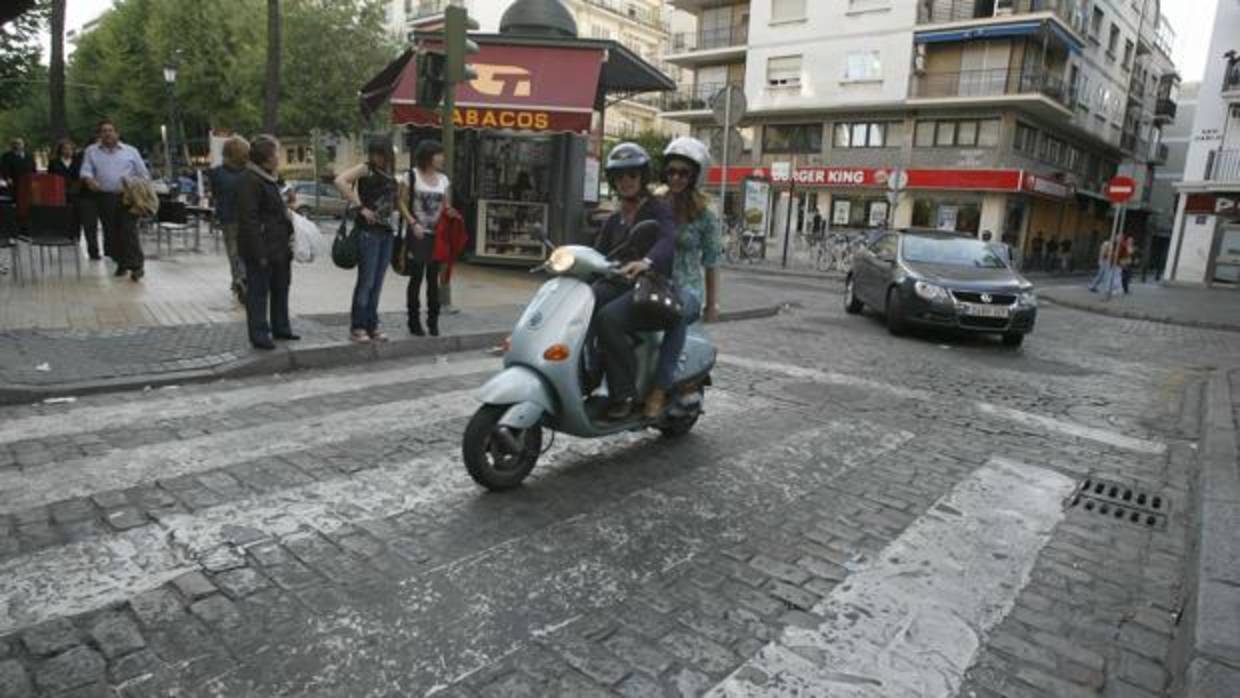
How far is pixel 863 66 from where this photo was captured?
36094mm

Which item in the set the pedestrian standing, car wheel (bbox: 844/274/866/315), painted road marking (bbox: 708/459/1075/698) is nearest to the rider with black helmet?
painted road marking (bbox: 708/459/1075/698)

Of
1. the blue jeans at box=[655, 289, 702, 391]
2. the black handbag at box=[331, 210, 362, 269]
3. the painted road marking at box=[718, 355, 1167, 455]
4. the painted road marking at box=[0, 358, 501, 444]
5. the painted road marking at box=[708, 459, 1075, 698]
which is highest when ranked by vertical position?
the black handbag at box=[331, 210, 362, 269]

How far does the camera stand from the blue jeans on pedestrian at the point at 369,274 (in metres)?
7.22

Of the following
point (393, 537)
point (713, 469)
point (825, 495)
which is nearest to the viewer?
point (393, 537)

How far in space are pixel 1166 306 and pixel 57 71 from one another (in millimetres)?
27988

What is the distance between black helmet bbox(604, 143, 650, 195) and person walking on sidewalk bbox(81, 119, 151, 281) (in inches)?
332

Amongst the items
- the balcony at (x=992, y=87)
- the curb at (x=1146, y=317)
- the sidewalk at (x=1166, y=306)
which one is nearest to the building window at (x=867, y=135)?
the balcony at (x=992, y=87)

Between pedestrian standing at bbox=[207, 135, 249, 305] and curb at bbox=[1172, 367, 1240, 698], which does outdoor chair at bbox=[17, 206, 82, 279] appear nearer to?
pedestrian standing at bbox=[207, 135, 249, 305]

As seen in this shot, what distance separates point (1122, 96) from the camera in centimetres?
4566

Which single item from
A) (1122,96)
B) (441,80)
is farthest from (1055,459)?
(1122,96)

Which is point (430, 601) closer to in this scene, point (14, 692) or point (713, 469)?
point (14, 692)

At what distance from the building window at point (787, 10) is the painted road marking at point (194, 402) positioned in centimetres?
3637

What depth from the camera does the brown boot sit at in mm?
4553

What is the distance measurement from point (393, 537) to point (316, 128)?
3804 centimetres
